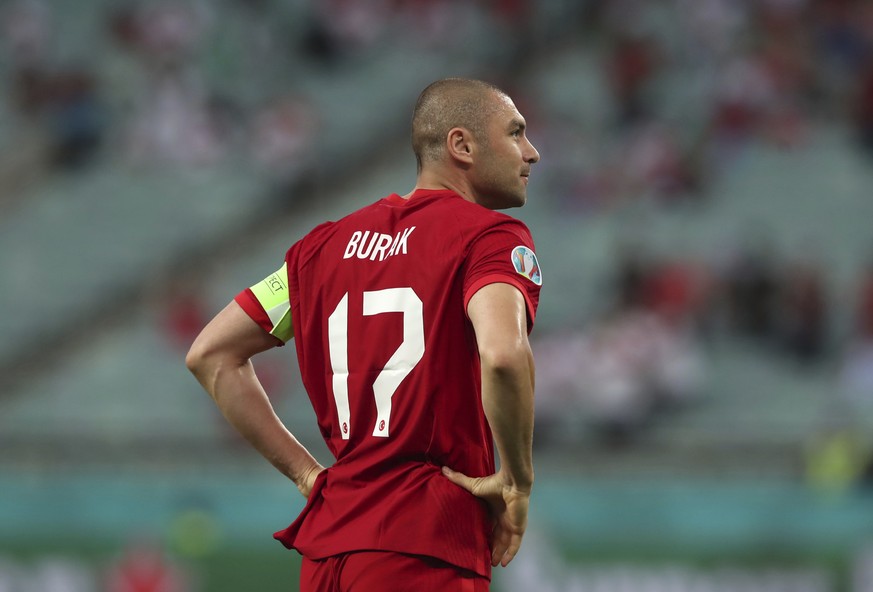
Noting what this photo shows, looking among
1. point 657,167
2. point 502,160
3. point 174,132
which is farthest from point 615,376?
point 502,160

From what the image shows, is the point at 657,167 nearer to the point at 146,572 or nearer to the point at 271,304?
the point at 146,572

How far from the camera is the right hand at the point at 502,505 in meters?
2.94

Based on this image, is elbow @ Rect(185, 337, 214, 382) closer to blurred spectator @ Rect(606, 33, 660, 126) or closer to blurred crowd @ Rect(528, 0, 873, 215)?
blurred crowd @ Rect(528, 0, 873, 215)

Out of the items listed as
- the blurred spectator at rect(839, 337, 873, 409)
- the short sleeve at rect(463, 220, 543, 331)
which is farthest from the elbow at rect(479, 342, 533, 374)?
the blurred spectator at rect(839, 337, 873, 409)

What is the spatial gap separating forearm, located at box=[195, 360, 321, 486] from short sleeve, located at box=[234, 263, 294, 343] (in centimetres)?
16

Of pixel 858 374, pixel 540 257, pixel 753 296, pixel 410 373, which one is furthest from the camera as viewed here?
pixel 540 257

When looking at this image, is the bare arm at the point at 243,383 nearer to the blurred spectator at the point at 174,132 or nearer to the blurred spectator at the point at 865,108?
the blurred spectator at the point at 174,132

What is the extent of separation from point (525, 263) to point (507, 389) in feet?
0.98

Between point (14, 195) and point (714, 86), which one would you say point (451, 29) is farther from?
point (14, 195)

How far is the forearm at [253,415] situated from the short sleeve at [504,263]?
782 millimetres

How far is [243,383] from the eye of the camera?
3420 millimetres

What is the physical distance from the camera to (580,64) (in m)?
13.4

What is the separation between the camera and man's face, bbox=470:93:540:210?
3217 millimetres

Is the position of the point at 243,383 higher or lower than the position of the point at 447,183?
lower
